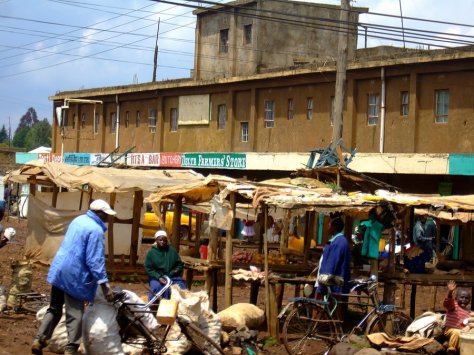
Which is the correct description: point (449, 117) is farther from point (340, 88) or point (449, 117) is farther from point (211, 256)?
point (211, 256)

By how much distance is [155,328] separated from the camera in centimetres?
998

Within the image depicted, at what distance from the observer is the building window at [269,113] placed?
116 feet

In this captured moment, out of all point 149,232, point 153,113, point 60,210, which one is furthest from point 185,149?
point 60,210

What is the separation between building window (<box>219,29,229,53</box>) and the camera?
4316cm

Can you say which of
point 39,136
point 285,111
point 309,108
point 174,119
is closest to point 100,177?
point 309,108

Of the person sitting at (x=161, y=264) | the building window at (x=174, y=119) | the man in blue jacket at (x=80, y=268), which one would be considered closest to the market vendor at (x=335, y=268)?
the person sitting at (x=161, y=264)

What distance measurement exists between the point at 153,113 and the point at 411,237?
2767 centimetres

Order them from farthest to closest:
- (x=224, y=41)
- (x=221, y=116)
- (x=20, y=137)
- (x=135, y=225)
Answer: (x=20, y=137) → (x=224, y=41) → (x=221, y=116) → (x=135, y=225)

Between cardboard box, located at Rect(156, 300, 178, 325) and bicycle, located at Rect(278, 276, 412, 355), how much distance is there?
225cm

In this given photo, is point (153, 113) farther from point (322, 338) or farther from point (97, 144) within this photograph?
point (322, 338)

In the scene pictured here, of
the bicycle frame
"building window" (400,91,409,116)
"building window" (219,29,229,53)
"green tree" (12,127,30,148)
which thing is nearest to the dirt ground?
the bicycle frame

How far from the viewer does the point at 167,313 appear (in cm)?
951

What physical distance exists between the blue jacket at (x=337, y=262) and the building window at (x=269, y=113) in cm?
2325

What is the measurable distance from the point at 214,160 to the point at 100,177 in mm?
16496
